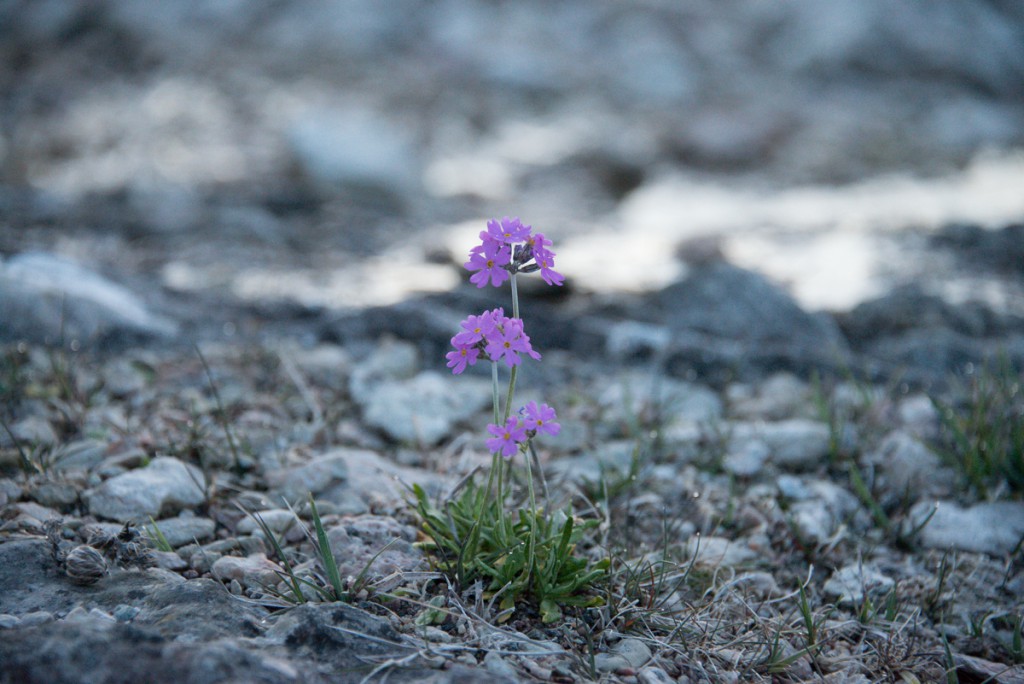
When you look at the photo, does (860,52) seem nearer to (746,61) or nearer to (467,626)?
(746,61)

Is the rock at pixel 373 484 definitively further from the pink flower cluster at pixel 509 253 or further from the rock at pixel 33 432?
the rock at pixel 33 432

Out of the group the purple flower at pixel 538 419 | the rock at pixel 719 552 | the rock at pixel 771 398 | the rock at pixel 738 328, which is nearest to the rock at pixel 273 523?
the purple flower at pixel 538 419

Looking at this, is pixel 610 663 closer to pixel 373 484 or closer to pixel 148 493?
pixel 373 484

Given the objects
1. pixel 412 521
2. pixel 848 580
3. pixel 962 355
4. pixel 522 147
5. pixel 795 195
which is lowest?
pixel 848 580

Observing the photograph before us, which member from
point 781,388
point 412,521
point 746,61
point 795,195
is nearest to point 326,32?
point 746,61

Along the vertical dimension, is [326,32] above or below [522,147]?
above

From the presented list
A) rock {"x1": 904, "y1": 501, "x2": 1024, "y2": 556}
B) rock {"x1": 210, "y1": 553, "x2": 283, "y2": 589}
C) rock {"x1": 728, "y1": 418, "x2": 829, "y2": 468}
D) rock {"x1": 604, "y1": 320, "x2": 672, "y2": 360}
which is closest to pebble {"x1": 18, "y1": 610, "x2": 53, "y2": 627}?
rock {"x1": 210, "y1": 553, "x2": 283, "y2": 589}

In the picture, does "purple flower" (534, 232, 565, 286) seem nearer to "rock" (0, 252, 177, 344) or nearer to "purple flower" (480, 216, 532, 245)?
"purple flower" (480, 216, 532, 245)
